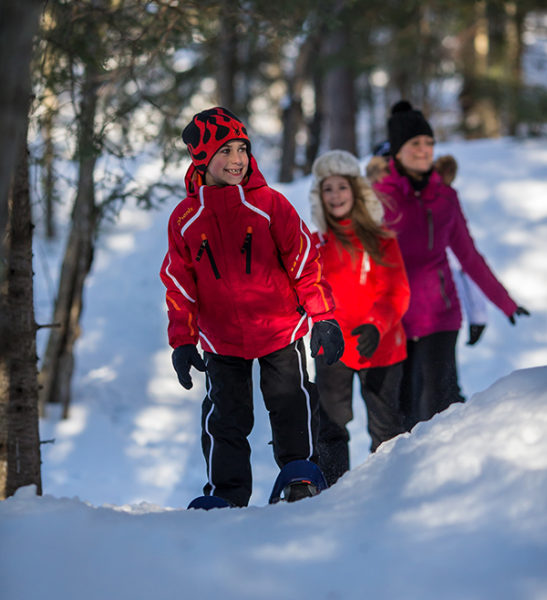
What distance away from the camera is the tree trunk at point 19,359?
3957 millimetres

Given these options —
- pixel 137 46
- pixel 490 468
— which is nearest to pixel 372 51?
pixel 137 46

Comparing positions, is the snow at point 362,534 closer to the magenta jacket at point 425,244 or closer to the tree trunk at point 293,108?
the magenta jacket at point 425,244

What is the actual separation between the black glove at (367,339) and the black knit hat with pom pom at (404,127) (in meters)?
1.57

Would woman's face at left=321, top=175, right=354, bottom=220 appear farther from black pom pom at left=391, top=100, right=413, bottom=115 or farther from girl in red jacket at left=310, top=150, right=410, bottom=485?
black pom pom at left=391, top=100, right=413, bottom=115

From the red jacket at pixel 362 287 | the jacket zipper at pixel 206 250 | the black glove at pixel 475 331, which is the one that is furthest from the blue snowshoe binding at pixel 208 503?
the black glove at pixel 475 331

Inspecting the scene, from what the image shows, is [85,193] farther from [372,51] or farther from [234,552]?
[372,51]

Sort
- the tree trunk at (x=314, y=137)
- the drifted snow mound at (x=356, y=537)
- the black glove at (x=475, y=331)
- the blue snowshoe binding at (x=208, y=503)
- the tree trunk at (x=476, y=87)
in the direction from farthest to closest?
the tree trunk at (x=476, y=87) → the tree trunk at (x=314, y=137) → the black glove at (x=475, y=331) → the blue snowshoe binding at (x=208, y=503) → the drifted snow mound at (x=356, y=537)

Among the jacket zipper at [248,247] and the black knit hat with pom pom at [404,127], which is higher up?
the black knit hat with pom pom at [404,127]

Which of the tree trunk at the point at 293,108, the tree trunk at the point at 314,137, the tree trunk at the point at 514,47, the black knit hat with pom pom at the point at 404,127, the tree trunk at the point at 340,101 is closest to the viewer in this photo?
the black knit hat with pom pom at the point at 404,127

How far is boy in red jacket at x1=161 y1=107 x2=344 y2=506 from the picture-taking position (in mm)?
3482

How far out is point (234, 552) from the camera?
2.28m

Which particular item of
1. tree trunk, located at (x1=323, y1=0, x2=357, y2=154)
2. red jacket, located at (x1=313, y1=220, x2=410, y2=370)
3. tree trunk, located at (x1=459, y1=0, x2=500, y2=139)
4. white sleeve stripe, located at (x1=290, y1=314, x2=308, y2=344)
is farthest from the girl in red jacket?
tree trunk, located at (x1=459, y1=0, x2=500, y2=139)

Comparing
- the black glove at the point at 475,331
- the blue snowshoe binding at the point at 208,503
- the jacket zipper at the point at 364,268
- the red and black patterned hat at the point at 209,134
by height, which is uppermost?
the red and black patterned hat at the point at 209,134

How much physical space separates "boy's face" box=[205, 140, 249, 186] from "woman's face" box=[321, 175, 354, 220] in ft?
3.62
